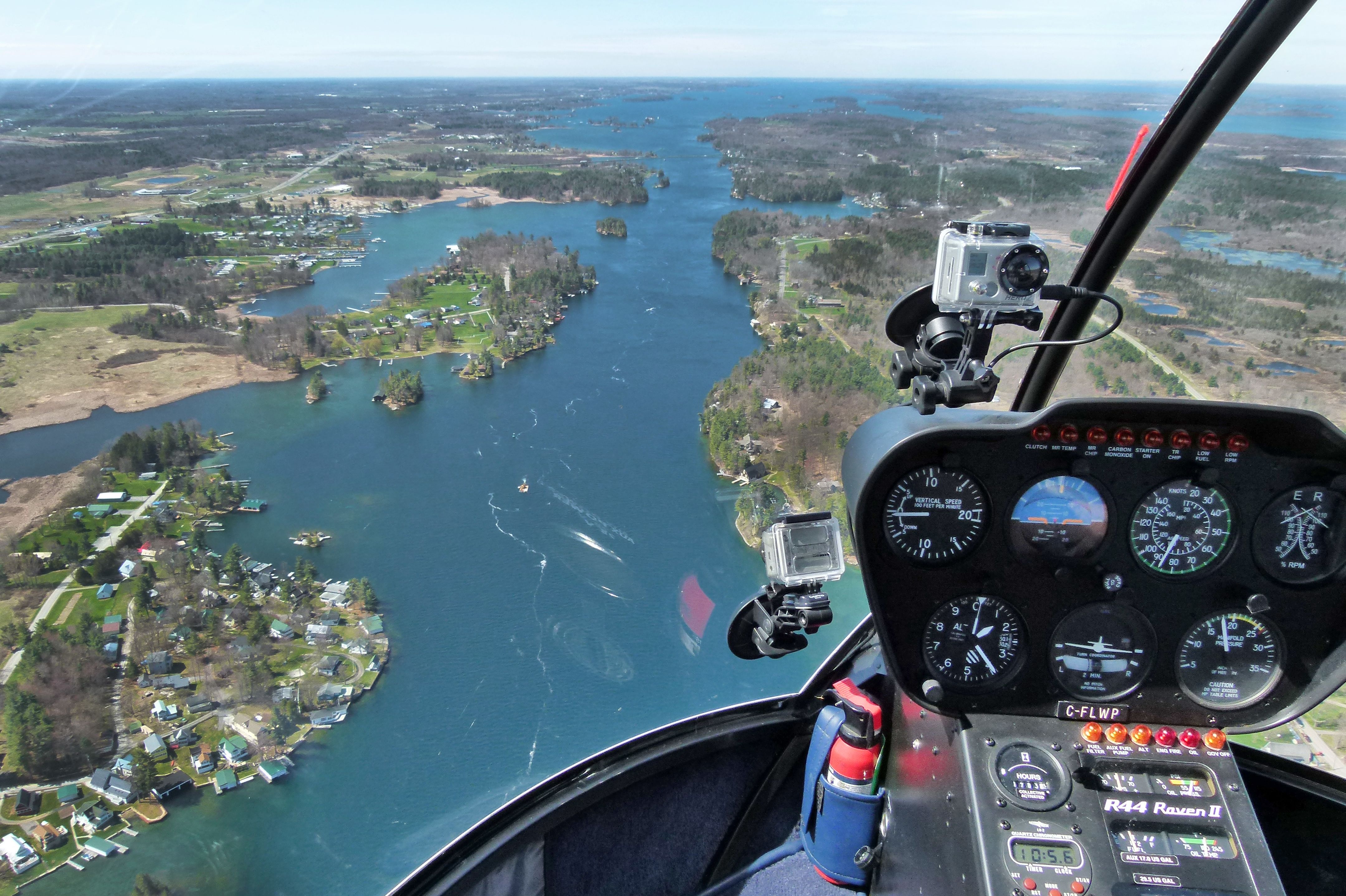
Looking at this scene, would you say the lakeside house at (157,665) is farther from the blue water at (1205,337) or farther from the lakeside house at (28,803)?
the blue water at (1205,337)

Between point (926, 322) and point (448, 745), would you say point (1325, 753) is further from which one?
point (448, 745)

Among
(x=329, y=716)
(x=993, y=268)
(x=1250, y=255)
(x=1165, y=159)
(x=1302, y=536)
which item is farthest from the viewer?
(x=329, y=716)

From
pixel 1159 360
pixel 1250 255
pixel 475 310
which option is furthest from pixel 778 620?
pixel 475 310

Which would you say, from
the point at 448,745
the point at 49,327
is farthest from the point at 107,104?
the point at 448,745

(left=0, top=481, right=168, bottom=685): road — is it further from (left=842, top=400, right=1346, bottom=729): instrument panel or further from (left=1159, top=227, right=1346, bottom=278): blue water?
(left=1159, top=227, right=1346, bottom=278): blue water

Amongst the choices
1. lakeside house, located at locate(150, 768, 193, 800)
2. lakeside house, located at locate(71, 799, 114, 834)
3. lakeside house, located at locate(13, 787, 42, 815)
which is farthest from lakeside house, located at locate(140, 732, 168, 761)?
lakeside house, located at locate(13, 787, 42, 815)

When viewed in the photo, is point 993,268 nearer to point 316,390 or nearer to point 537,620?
point 537,620

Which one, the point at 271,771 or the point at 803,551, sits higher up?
the point at 803,551

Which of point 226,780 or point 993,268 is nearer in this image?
point 993,268
